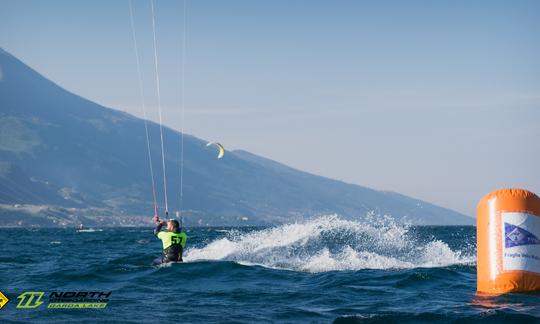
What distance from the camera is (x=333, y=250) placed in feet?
110

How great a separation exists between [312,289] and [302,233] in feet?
59.7

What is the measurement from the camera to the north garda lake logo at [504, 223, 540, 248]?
618 inches

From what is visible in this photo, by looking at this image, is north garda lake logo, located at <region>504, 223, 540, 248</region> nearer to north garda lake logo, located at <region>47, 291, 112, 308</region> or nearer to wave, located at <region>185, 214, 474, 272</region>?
wave, located at <region>185, 214, 474, 272</region>

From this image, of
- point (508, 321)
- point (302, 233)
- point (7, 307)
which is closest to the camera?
point (508, 321)

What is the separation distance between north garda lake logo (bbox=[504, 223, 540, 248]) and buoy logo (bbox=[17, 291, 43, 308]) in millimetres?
11731

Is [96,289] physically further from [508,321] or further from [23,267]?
[508,321]

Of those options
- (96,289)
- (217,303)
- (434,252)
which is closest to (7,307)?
(96,289)

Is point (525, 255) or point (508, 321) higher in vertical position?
point (525, 255)

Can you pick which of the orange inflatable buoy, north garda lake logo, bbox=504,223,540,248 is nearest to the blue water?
the orange inflatable buoy

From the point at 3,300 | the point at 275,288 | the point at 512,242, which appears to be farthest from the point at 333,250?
the point at 3,300

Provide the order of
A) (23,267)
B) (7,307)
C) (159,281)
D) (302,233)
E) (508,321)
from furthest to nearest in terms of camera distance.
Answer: (302,233) → (23,267) → (159,281) → (7,307) → (508,321)

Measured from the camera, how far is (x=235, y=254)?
30281 millimetres

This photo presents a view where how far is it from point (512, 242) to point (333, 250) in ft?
59.4

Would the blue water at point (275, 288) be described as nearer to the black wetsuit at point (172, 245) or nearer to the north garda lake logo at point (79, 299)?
the north garda lake logo at point (79, 299)
